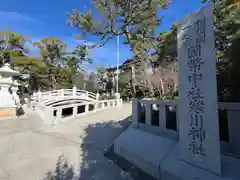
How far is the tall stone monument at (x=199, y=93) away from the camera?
7.45ft

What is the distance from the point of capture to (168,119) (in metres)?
3.57

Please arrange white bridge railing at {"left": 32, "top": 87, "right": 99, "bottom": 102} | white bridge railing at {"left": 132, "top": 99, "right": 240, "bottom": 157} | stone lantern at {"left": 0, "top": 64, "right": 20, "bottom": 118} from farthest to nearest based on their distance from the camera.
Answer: white bridge railing at {"left": 32, "top": 87, "right": 99, "bottom": 102} < stone lantern at {"left": 0, "top": 64, "right": 20, "bottom": 118} < white bridge railing at {"left": 132, "top": 99, "right": 240, "bottom": 157}

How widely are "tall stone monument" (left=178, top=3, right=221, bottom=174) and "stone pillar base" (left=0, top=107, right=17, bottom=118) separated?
9502 mm

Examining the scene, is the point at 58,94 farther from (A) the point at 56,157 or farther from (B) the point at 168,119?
(B) the point at 168,119

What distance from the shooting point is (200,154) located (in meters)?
2.40

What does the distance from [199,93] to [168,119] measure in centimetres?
126

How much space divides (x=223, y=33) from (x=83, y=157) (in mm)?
3918

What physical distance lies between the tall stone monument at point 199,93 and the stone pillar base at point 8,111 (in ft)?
31.2

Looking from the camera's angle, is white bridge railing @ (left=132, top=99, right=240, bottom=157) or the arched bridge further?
the arched bridge

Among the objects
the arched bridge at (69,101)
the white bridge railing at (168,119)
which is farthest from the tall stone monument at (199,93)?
the arched bridge at (69,101)

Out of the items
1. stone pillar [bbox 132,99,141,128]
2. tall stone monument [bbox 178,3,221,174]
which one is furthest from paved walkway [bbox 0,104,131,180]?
tall stone monument [bbox 178,3,221,174]

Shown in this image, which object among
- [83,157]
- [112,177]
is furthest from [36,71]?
[112,177]

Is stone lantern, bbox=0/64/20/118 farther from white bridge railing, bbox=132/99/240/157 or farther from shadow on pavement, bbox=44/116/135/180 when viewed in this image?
white bridge railing, bbox=132/99/240/157

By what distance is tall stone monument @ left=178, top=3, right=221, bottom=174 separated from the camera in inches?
89.4
